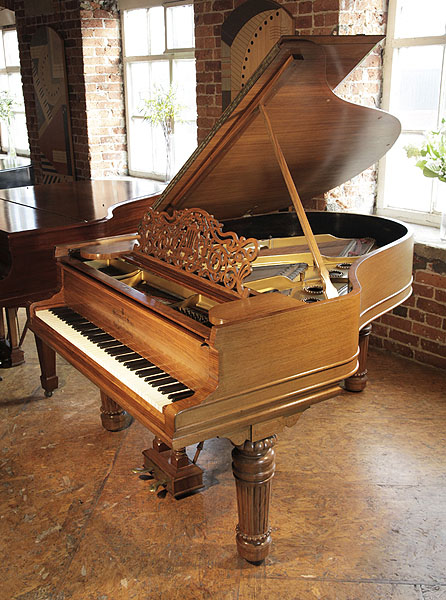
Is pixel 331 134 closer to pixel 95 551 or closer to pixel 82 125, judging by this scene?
pixel 95 551

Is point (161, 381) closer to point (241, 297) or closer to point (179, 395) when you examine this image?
point (179, 395)

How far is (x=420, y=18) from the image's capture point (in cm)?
398

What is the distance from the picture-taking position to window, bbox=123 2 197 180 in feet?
18.4

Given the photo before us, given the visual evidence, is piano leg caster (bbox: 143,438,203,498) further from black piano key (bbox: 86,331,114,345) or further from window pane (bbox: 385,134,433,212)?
window pane (bbox: 385,134,433,212)

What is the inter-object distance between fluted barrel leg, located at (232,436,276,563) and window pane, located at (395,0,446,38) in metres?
2.96

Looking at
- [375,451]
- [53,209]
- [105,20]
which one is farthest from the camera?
[105,20]

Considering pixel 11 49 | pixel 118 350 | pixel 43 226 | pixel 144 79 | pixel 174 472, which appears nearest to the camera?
pixel 118 350

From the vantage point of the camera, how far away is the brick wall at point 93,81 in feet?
20.0

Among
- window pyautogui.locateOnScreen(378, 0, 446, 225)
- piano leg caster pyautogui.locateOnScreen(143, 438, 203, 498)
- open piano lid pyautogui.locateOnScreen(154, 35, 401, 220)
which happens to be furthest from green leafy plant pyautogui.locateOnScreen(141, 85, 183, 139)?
piano leg caster pyautogui.locateOnScreen(143, 438, 203, 498)

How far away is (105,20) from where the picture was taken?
6.15 meters

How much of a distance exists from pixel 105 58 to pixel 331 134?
402 centimetres

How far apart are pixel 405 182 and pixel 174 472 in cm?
262

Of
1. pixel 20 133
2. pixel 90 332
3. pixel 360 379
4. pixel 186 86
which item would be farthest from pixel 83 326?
pixel 20 133

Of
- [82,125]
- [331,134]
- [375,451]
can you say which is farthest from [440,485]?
[82,125]
